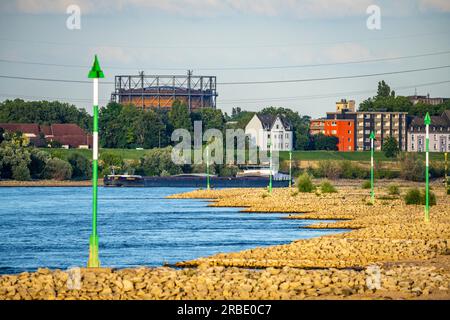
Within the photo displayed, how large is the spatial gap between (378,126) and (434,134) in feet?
30.3

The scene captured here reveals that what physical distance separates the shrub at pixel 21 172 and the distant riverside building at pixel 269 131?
189 ft

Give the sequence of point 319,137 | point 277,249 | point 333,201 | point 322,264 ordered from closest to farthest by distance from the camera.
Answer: point 322,264 → point 277,249 → point 333,201 → point 319,137

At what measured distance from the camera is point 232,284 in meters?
24.5

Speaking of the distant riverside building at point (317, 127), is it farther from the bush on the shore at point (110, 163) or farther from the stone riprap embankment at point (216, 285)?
the stone riprap embankment at point (216, 285)

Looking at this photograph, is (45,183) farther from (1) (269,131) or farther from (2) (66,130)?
(1) (269,131)

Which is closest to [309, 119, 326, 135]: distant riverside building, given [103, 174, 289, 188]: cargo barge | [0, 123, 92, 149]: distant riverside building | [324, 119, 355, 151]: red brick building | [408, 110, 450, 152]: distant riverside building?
[324, 119, 355, 151]: red brick building

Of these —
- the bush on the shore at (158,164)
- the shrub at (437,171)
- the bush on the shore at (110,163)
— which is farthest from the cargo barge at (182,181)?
the shrub at (437,171)

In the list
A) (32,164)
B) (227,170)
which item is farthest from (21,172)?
(227,170)

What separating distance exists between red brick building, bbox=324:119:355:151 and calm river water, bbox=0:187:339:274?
370ft

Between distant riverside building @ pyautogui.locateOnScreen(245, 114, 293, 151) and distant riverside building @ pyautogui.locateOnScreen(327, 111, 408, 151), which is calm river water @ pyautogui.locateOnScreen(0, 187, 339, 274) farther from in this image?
distant riverside building @ pyautogui.locateOnScreen(327, 111, 408, 151)
